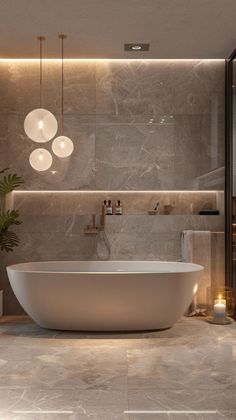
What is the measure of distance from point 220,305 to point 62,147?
233cm

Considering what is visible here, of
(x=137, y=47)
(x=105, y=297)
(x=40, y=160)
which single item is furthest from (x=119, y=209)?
(x=137, y=47)

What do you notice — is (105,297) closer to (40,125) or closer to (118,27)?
(40,125)

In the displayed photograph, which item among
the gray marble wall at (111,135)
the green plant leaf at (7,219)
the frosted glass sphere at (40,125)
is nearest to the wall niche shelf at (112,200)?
the gray marble wall at (111,135)

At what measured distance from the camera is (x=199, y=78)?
602 centimetres

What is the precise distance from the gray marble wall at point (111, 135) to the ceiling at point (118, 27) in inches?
9.7

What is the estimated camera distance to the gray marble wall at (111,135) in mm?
5953

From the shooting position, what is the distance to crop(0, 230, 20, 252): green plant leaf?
561 cm

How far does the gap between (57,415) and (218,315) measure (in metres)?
2.73

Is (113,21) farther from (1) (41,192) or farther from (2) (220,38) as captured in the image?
(1) (41,192)

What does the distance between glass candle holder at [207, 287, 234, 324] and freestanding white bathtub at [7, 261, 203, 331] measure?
1.92 ft

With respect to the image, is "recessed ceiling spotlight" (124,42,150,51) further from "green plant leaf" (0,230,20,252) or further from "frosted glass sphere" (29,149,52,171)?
"green plant leaf" (0,230,20,252)

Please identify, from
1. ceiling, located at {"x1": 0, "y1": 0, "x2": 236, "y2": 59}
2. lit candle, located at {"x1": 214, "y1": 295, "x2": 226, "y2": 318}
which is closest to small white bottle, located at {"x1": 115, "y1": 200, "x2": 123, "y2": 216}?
lit candle, located at {"x1": 214, "y1": 295, "x2": 226, "y2": 318}

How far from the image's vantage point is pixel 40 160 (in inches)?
219

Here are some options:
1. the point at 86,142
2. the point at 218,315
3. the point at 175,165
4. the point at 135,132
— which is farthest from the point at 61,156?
the point at 218,315
